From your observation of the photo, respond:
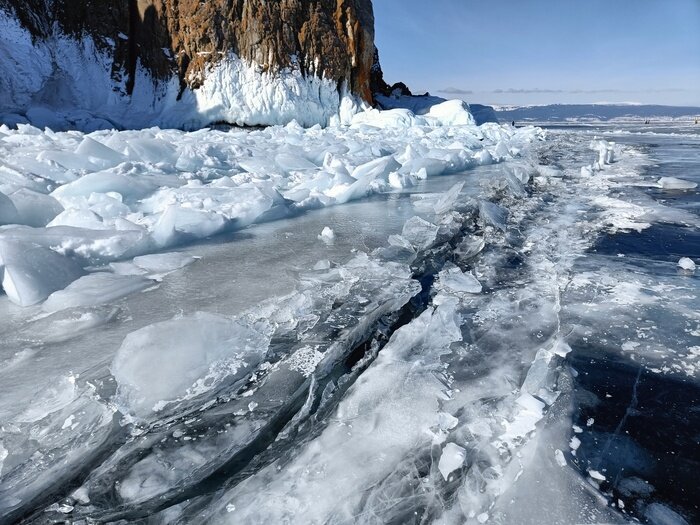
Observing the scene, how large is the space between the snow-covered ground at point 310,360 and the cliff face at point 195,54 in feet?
40.4

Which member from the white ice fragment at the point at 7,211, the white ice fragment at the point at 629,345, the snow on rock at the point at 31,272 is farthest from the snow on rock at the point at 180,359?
the white ice fragment at the point at 7,211

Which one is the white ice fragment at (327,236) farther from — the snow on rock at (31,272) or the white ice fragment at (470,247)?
the snow on rock at (31,272)

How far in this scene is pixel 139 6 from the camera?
1484 cm

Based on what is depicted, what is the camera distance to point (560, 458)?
978mm

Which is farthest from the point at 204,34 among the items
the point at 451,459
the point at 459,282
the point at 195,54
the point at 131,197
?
the point at 451,459

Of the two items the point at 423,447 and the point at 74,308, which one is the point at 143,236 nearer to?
the point at 74,308

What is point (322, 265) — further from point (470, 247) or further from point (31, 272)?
point (31, 272)

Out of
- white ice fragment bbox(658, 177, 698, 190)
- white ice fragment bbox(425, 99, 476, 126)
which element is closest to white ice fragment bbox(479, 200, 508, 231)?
white ice fragment bbox(658, 177, 698, 190)

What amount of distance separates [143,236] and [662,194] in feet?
15.9

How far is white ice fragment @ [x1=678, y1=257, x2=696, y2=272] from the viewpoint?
7.07 ft

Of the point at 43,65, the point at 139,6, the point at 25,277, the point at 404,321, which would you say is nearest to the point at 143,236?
the point at 25,277

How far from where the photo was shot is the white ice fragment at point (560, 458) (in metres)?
0.96

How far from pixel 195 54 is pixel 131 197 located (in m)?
13.4

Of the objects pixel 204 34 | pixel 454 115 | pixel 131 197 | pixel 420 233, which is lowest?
pixel 420 233
